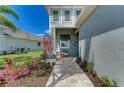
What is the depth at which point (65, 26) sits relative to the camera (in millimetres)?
18203

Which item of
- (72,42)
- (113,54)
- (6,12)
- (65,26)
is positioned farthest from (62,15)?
(113,54)

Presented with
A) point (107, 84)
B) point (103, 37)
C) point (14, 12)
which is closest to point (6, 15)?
point (14, 12)

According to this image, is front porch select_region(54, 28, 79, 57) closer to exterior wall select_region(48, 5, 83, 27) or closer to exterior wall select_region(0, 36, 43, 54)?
exterior wall select_region(48, 5, 83, 27)

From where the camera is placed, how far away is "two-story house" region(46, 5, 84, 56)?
1823 centimetres

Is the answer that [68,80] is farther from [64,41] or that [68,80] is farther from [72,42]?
[72,42]

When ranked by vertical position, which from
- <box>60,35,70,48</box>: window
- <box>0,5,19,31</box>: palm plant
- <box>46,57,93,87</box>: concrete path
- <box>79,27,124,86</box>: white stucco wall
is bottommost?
<box>46,57,93,87</box>: concrete path

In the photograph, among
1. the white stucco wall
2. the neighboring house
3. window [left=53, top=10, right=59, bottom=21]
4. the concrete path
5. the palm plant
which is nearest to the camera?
the white stucco wall

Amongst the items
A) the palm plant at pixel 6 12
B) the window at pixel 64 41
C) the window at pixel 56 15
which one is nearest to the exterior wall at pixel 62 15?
the window at pixel 56 15

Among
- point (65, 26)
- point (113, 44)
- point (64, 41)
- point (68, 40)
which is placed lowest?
point (113, 44)

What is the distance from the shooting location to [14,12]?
12.3 meters

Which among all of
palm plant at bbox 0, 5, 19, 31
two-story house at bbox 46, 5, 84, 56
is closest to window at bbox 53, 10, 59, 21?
two-story house at bbox 46, 5, 84, 56

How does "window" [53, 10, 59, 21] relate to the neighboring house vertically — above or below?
above
